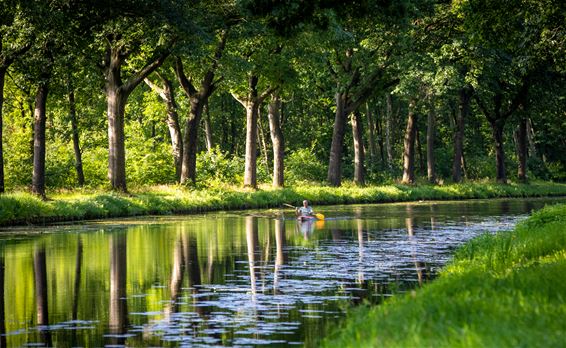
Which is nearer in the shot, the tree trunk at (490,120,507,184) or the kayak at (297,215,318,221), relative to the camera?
the kayak at (297,215,318,221)

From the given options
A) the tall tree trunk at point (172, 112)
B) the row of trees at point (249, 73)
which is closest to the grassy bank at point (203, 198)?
the row of trees at point (249, 73)

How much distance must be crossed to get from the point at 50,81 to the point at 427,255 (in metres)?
22.5

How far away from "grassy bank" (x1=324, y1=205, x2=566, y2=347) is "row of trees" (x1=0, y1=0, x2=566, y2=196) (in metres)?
8.60

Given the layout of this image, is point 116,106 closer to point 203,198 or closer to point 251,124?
point 203,198

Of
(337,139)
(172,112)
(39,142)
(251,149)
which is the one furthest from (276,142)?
(39,142)

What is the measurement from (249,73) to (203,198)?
824 centimetres

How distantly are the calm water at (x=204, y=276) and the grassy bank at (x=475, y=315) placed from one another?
1.71 m

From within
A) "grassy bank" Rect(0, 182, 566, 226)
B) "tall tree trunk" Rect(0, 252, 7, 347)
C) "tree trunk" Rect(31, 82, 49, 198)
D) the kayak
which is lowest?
"tall tree trunk" Rect(0, 252, 7, 347)

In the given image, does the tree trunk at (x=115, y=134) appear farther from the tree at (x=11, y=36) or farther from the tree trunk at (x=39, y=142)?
the tree at (x=11, y=36)

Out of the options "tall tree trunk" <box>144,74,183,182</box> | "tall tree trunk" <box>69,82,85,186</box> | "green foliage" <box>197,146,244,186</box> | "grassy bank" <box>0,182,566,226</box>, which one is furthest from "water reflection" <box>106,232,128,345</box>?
"green foliage" <box>197,146,244,186</box>

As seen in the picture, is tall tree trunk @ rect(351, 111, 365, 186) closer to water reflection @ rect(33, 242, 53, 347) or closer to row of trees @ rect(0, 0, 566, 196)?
row of trees @ rect(0, 0, 566, 196)

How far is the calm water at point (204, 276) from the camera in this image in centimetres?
1483

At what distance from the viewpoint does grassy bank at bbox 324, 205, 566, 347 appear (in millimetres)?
9531

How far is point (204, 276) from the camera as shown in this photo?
2217 cm
